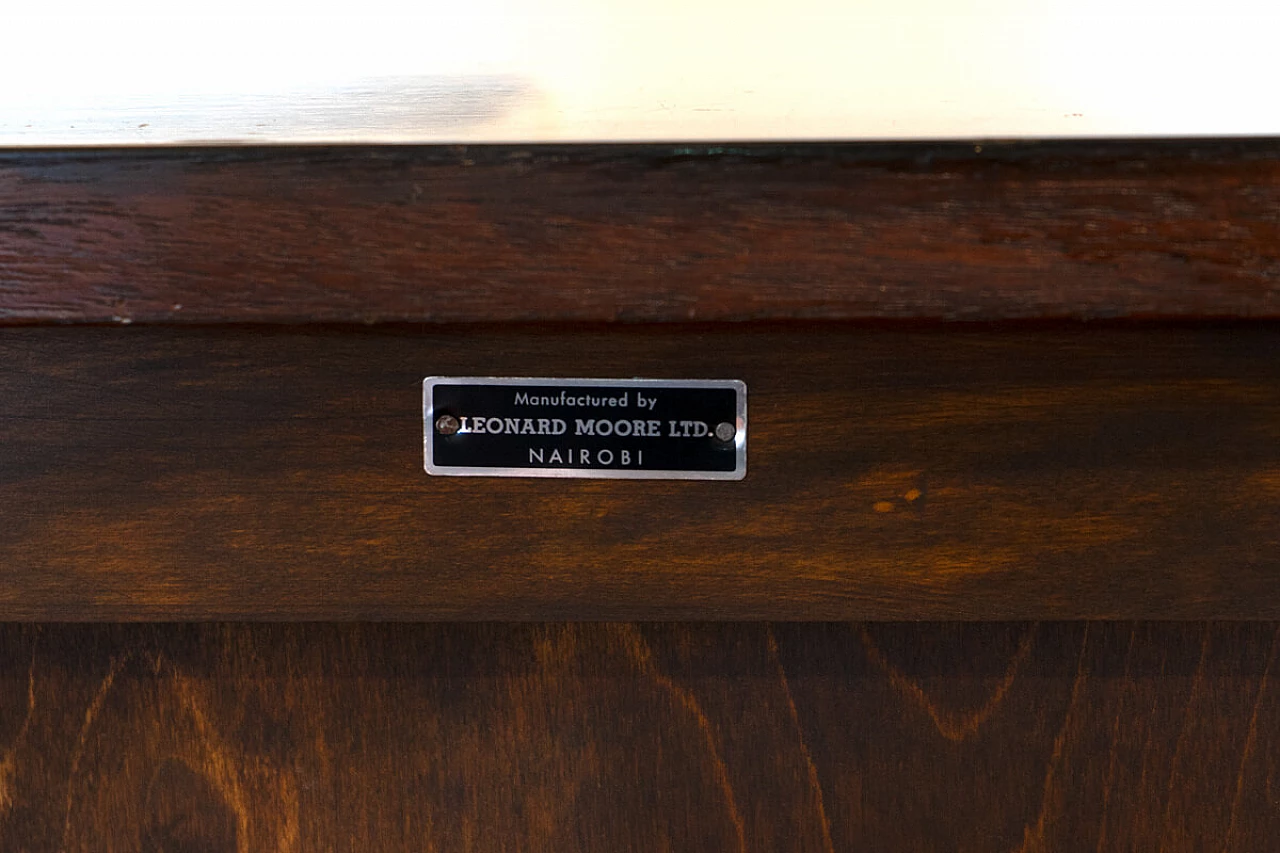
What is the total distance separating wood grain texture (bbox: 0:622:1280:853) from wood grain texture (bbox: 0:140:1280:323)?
0.61ft

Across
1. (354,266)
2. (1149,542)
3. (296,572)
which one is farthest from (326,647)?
(1149,542)

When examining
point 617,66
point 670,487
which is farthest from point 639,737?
point 617,66

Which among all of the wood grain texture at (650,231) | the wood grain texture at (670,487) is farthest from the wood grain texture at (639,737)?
the wood grain texture at (650,231)

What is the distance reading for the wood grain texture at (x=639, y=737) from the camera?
431mm

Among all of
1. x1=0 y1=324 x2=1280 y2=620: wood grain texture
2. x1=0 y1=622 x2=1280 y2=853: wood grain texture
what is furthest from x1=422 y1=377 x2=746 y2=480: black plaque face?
x1=0 y1=622 x2=1280 y2=853: wood grain texture

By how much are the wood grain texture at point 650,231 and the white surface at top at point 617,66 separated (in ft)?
0.12

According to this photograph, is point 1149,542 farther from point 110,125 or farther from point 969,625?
point 110,125

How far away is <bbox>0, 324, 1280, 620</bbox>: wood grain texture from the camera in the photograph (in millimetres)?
328

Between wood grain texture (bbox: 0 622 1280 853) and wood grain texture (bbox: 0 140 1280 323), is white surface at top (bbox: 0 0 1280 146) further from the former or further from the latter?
Result: wood grain texture (bbox: 0 622 1280 853)

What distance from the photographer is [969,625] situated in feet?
1.40

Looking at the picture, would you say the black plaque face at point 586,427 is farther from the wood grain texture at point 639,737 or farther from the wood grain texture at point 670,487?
the wood grain texture at point 639,737

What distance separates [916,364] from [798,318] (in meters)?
0.06

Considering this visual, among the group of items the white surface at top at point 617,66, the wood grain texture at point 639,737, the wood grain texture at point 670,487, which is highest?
the white surface at top at point 617,66

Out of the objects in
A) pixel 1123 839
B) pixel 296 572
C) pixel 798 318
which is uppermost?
pixel 798 318
